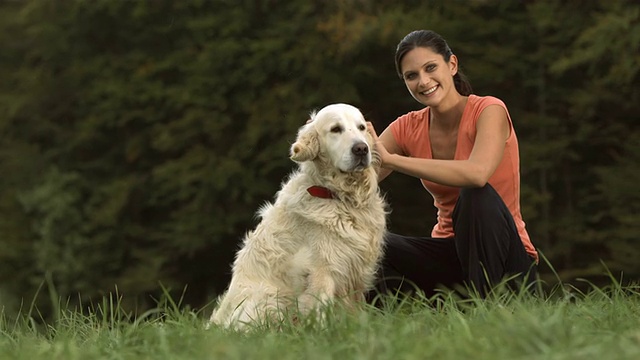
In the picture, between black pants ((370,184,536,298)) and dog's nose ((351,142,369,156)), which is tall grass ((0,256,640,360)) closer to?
black pants ((370,184,536,298))

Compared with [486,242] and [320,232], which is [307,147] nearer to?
[320,232]

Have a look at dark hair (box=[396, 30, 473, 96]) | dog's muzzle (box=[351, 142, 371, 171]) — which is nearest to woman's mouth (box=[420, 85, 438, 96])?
dark hair (box=[396, 30, 473, 96])

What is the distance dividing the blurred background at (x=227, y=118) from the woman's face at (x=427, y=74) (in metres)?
6.50

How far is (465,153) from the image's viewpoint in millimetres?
4117

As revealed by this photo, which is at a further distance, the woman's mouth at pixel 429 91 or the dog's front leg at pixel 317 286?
the woman's mouth at pixel 429 91

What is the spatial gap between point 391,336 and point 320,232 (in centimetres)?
133

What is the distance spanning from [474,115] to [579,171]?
8.24 m

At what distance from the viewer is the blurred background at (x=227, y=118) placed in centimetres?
1136

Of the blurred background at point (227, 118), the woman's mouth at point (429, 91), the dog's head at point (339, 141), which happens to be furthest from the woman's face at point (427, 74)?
the blurred background at point (227, 118)

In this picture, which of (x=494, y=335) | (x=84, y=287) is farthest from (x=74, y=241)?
(x=494, y=335)

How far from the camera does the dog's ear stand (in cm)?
399

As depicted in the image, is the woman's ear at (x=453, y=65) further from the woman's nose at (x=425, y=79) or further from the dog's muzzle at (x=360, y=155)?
the dog's muzzle at (x=360, y=155)

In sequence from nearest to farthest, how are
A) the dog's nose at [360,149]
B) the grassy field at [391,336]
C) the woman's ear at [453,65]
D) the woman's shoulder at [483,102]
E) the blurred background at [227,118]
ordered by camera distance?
the grassy field at [391,336], the dog's nose at [360,149], the woman's shoulder at [483,102], the woman's ear at [453,65], the blurred background at [227,118]

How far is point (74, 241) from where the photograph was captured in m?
13.6
